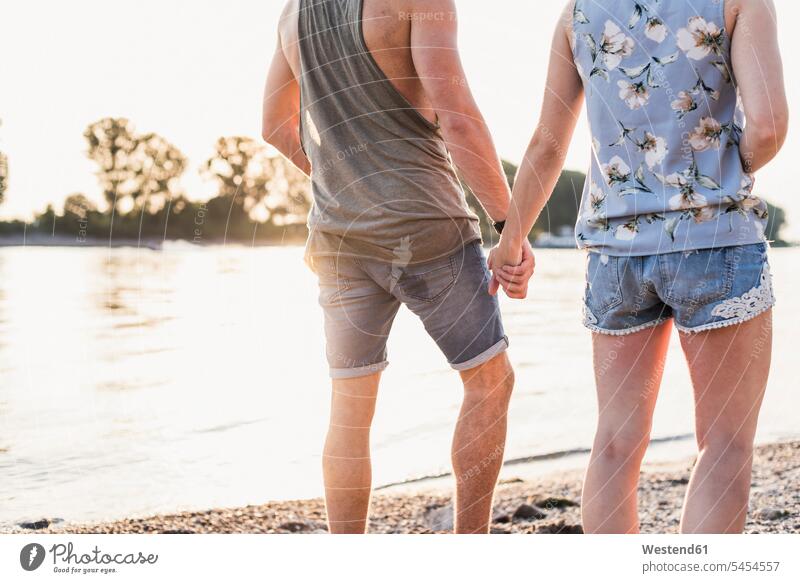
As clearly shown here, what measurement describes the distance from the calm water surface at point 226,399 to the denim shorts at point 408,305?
474 mm

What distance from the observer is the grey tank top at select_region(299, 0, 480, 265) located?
2.37 meters

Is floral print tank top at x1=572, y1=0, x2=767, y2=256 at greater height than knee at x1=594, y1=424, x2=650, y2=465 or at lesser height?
greater

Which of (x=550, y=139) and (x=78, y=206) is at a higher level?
(x=550, y=139)

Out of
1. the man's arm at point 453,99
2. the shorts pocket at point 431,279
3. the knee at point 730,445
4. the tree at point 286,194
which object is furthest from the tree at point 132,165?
the knee at point 730,445

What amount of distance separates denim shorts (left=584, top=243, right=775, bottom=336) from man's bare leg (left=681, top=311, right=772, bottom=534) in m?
0.04

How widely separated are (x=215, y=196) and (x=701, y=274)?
2256mm

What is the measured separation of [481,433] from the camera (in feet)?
8.39

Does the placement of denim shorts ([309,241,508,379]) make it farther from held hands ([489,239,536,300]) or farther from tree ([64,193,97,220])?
tree ([64,193,97,220])

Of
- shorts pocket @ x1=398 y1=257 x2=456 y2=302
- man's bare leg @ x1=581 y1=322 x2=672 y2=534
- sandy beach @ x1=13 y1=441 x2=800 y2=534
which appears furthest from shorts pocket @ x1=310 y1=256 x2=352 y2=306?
sandy beach @ x1=13 y1=441 x2=800 y2=534

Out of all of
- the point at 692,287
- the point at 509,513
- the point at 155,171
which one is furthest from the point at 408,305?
the point at 155,171
